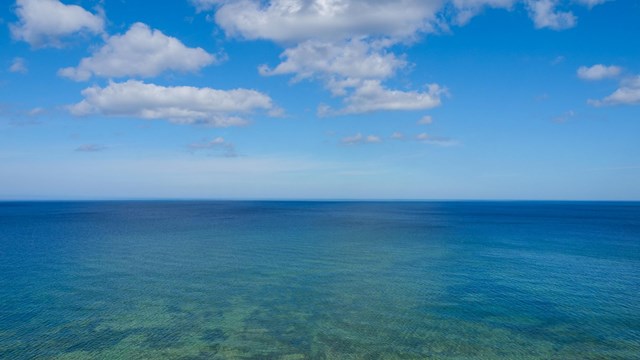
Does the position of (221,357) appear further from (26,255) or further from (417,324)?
(26,255)

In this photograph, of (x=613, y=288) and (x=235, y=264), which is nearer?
(x=613, y=288)

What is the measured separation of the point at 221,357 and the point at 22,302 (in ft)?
60.4

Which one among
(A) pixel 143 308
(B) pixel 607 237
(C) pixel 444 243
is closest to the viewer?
(A) pixel 143 308

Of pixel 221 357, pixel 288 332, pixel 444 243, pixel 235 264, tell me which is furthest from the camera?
pixel 444 243

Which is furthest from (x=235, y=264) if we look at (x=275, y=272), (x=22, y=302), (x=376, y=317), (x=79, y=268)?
(x=376, y=317)

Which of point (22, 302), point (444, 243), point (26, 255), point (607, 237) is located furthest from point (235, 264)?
point (607, 237)

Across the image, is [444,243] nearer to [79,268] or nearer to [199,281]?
[199,281]

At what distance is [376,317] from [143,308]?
52.6 ft

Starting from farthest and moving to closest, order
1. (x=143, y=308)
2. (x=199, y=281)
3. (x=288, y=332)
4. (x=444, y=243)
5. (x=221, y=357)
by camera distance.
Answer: (x=444, y=243) < (x=199, y=281) < (x=143, y=308) < (x=288, y=332) < (x=221, y=357)

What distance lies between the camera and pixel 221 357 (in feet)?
63.3

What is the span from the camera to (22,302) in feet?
90.3

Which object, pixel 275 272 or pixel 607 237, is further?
pixel 607 237

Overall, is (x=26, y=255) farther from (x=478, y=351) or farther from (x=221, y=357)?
(x=478, y=351)

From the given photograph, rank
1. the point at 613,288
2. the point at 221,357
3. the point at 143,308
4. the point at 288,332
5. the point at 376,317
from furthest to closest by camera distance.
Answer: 1. the point at 613,288
2. the point at 143,308
3. the point at 376,317
4. the point at 288,332
5. the point at 221,357
